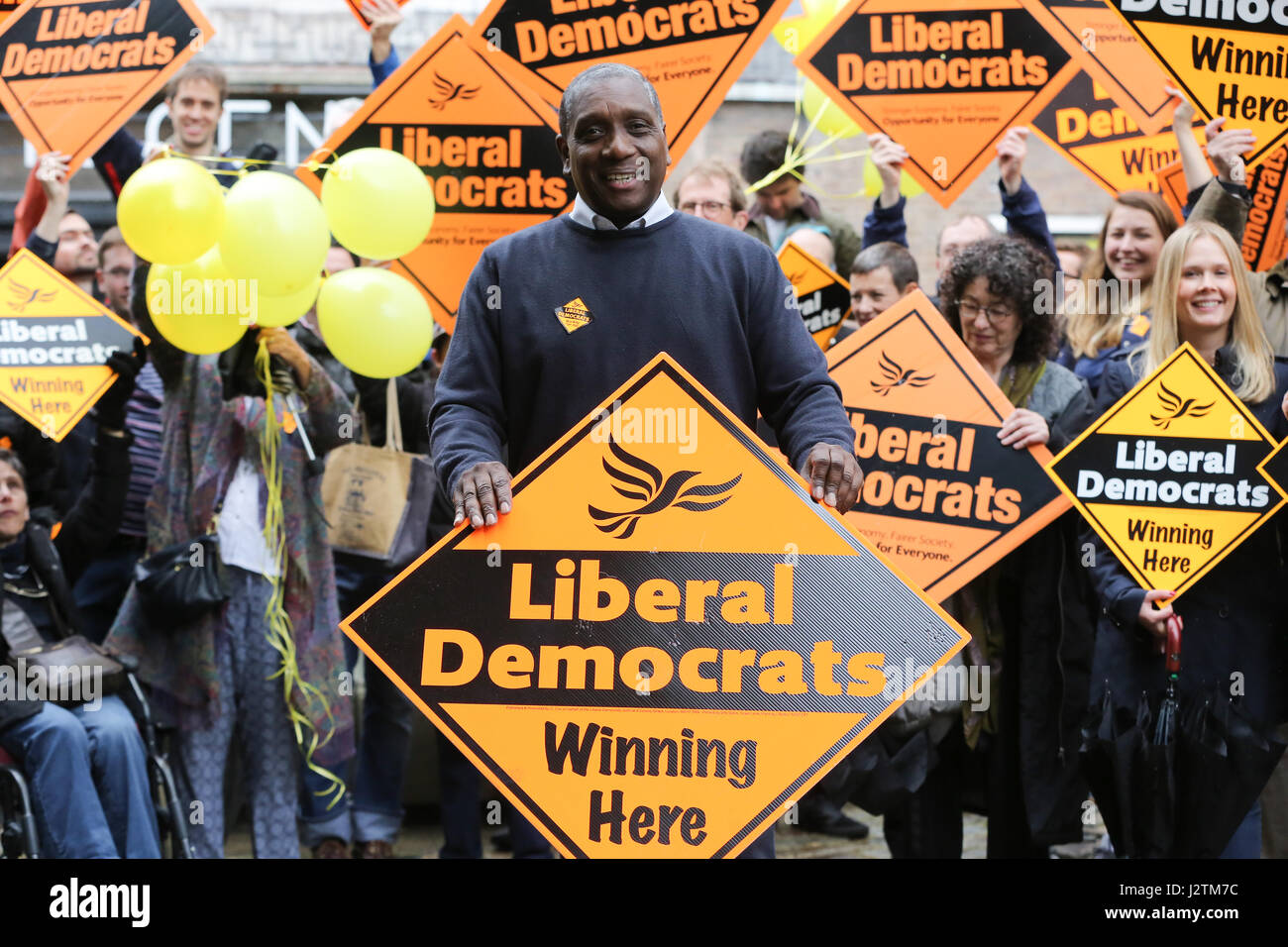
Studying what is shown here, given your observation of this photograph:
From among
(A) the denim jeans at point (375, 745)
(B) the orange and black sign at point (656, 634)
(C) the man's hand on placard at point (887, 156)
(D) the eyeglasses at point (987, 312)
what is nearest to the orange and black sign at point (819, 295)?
(C) the man's hand on placard at point (887, 156)

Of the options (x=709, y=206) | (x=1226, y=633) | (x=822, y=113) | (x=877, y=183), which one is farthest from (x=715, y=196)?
(x=1226, y=633)

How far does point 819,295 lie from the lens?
5.77 m

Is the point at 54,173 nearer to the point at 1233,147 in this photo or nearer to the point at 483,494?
the point at 483,494

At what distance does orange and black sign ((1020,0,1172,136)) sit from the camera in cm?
532

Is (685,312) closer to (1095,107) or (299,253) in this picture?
(299,253)

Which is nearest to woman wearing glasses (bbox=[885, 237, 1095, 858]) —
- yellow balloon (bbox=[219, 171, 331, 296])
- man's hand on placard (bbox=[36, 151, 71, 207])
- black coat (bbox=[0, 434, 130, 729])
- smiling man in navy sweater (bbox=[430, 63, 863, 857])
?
smiling man in navy sweater (bbox=[430, 63, 863, 857])

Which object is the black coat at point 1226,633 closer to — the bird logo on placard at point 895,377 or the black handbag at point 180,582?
the bird logo on placard at point 895,377

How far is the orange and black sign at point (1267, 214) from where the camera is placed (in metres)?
5.46

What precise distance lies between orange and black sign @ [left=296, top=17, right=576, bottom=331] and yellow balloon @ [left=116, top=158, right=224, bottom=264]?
436 millimetres

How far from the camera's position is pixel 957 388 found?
4840 millimetres

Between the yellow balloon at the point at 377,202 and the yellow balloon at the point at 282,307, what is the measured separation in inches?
9.8

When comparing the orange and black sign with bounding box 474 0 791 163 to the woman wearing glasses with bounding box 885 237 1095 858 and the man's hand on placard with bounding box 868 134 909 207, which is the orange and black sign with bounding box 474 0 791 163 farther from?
the woman wearing glasses with bounding box 885 237 1095 858

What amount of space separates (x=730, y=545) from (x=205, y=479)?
106 inches
